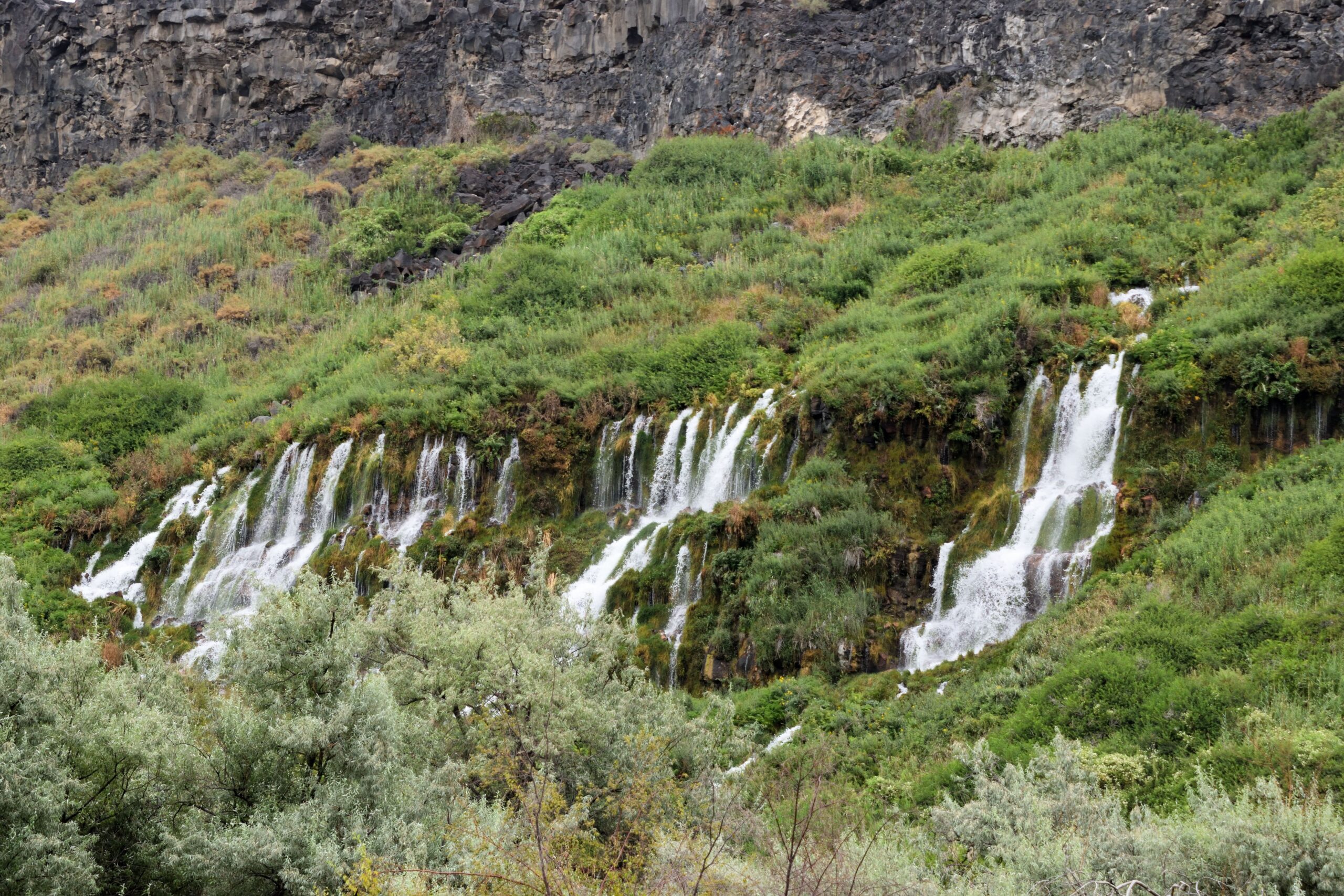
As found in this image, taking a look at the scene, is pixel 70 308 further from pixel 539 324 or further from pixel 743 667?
pixel 743 667

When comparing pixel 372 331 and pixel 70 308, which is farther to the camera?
pixel 70 308

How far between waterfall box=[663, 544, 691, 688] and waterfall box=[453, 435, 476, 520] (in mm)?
7486

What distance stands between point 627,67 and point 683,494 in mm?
30185

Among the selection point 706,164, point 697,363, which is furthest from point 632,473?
point 706,164

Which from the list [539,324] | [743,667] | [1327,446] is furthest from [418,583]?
[539,324]

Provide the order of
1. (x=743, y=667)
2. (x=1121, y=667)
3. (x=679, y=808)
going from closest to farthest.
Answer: (x=679, y=808) → (x=1121, y=667) → (x=743, y=667)

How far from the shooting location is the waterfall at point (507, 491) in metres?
27.5

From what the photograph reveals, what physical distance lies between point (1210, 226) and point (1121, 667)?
16.4 m

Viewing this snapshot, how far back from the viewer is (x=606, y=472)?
27.0 meters

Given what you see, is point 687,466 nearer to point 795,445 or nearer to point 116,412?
point 795,445

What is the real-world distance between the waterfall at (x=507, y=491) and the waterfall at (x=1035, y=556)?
1141 cm

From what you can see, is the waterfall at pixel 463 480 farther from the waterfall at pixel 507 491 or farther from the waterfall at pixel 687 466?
the waterfall at pixel 687 466

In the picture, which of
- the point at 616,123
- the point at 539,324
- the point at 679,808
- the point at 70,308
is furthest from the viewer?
the point at 616,123

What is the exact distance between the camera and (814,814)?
476 inches
